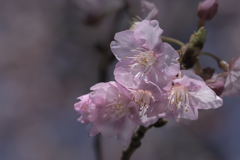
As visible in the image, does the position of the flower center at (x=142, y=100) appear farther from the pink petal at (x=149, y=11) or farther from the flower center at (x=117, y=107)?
the pink petal at (x=149, y=11)

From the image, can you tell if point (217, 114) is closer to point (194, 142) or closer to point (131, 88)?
point (194, 142)

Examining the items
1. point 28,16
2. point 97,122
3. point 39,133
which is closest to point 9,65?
point 28,16

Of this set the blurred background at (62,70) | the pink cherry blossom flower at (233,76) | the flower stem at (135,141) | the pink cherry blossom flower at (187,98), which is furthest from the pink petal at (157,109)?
the blurred background at (62,70)

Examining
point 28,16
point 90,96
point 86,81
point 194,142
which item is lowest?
point 194,142

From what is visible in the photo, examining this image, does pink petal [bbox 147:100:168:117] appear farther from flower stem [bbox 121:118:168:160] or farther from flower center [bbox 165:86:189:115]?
flower stem [bbox 121:118:168:160]

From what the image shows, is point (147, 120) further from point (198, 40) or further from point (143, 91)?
point (198, 40)

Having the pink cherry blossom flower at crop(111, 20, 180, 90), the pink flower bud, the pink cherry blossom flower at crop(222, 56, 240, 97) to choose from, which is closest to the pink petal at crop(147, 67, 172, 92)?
the pink cherry blossom flower at crop(111, 20, 180, 90)

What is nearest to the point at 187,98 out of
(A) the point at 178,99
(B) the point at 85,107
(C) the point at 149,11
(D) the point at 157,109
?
(A) the point at 178,99

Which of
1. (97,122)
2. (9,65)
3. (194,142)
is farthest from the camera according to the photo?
(9,65)
